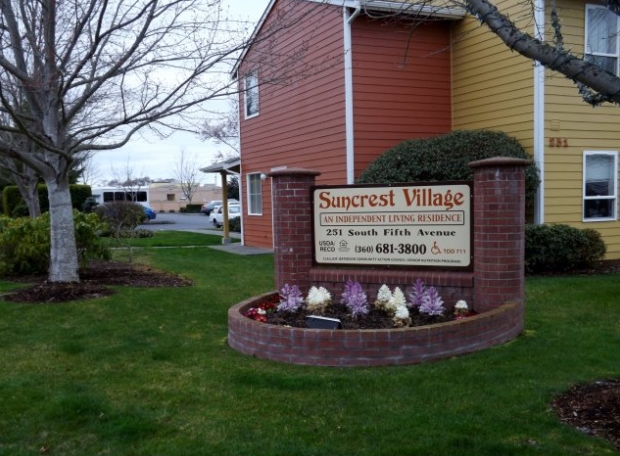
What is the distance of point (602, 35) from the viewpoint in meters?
12.5

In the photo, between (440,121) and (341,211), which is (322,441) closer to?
(341,211)

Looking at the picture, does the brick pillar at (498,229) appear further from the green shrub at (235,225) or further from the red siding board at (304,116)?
the green shrub at (235,225)

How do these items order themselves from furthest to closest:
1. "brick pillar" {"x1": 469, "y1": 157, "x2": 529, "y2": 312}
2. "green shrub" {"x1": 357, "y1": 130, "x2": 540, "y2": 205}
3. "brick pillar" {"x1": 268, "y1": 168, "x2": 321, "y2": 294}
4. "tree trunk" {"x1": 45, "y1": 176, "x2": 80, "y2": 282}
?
"green shrub" {"x1": 357, "y1": 130, "x2": 540, "y2": 205} < "tree trunk" {"x1": 45, "y1": 176, "x2": 80, "y2": 282} < "brick pillar" {"x1": 268, "y1": 168, "x2": 321, "y2": 294} < "brick pillar" {"x1": 469, "y1": 157, "x2": 529, "y2": 312}

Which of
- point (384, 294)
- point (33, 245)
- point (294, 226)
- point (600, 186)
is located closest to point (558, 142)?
point (600, 186)

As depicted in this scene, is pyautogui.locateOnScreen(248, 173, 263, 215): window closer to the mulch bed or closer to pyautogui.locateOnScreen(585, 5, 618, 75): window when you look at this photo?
pyautogui.locateOnScreen(585, 5, 618, 75): window

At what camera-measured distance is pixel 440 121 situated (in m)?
14.1

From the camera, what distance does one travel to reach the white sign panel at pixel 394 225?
6.28 m

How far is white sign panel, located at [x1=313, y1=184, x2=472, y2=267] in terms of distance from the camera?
628 centimetres

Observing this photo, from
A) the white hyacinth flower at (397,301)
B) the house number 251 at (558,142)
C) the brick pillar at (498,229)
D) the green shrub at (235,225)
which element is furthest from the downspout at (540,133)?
the green shrub at (235,225)

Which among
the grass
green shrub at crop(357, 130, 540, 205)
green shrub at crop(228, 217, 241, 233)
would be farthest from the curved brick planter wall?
green shrub at crop(228, 217, 241, 233)

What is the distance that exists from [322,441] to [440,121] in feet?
37.4

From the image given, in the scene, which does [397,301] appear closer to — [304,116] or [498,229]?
[498,229]

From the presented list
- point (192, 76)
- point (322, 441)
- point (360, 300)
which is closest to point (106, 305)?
point (192, 76)

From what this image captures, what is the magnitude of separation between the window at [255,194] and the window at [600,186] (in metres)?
8.96
